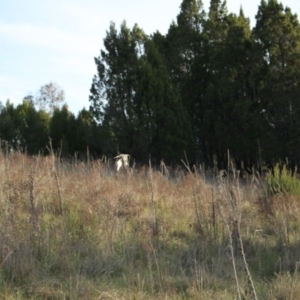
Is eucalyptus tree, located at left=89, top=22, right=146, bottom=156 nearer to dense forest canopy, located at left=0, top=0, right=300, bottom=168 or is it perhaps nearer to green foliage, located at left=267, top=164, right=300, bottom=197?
dense forest canopy, located at left=0, top=0, right=300, bottom=168

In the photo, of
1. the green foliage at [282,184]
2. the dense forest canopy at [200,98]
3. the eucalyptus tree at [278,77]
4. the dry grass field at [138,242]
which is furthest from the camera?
the dense forest canopy at [200,98]

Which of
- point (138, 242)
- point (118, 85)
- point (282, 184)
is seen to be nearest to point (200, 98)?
point (118, 85)

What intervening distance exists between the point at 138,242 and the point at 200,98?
16144 mm

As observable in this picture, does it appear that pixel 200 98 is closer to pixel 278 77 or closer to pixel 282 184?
pixel 278 77

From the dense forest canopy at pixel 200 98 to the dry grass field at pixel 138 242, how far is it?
33.1 ft

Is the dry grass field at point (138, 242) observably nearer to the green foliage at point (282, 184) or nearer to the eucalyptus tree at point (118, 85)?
the green foliage at point (282, 184)

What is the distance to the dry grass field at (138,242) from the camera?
4.54 m

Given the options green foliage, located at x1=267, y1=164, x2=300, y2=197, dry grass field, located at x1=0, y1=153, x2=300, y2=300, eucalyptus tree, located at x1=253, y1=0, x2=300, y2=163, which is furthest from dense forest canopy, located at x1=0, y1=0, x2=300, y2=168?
dry grass field, located at x1=0, y1=153, x2=300, y2=300

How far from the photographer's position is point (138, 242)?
5676 mm

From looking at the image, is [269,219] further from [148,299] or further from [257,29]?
[257,29]

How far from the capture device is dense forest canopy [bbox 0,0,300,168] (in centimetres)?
1792

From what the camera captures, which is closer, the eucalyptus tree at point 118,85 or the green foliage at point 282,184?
the green foliage at point 282,184

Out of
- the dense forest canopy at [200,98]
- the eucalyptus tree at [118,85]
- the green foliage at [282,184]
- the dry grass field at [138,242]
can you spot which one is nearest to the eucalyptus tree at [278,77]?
the dense forest canopy at [200,98]

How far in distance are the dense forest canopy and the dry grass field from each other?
33.1 feet
